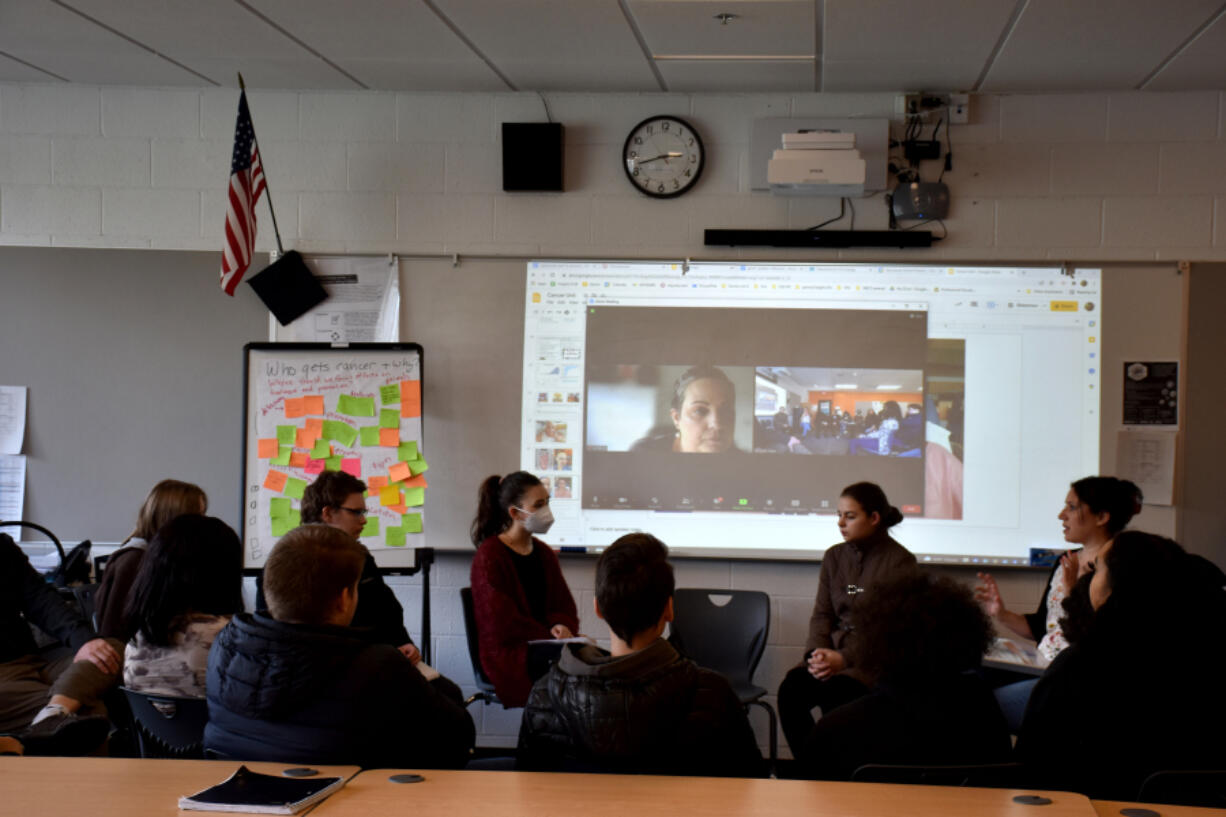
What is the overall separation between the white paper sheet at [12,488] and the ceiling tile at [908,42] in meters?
3.94

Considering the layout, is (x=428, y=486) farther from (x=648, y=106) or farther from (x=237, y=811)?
(x=237, y=811)

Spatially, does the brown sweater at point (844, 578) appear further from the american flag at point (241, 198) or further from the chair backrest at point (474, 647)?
the american flag at point (241, 198)

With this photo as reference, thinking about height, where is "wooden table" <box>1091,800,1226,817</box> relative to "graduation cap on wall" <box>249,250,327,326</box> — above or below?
below

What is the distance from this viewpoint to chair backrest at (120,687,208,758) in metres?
2.51

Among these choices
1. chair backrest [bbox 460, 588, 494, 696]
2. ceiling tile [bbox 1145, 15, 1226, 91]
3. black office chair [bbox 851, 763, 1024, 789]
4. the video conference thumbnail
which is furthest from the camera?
the video conference thumbnail

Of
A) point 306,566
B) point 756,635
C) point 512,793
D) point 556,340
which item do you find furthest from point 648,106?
point 512,793

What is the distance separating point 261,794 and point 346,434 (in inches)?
117

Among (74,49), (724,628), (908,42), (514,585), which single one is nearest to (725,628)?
(724,628)

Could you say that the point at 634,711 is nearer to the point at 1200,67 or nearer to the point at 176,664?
the point at 176,664

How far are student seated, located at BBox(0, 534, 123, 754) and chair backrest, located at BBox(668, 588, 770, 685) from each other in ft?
7.04

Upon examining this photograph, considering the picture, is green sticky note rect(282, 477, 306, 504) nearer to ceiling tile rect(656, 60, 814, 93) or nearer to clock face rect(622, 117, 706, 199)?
clock face rect(622, 117, 706, 199)

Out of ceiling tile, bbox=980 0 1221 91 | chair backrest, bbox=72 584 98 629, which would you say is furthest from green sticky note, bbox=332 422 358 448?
ceiling tile, bbox=980 0 1221 91

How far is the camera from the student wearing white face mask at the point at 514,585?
3.74m

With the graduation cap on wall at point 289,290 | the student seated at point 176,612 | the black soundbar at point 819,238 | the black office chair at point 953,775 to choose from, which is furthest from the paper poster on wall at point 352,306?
the black office chair at point 953,775
